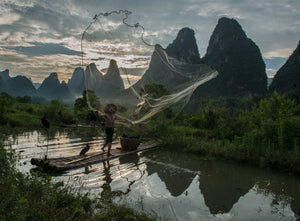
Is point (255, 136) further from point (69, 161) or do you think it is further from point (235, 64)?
point (235, 64)

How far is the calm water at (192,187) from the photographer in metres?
3.12

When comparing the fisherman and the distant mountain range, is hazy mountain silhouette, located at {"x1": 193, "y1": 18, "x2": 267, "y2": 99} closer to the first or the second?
the distant mountain range

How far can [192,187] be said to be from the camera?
402cm

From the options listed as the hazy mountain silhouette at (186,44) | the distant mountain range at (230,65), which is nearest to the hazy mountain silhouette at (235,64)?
the distant mountain range at (230,65)

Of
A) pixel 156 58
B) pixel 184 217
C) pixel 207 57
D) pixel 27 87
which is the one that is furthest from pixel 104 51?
pixel 27 87

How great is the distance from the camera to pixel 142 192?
365 centimetres

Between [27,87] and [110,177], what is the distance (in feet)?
363

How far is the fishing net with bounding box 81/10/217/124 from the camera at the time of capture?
358 centimetres

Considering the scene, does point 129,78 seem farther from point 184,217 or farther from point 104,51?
point 184,217

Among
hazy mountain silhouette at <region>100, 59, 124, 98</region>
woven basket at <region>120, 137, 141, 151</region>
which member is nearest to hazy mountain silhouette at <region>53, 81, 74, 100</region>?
woven basket at <region>120, 137, 141, 151</region>

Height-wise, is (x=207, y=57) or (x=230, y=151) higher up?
(x=207, y=57)

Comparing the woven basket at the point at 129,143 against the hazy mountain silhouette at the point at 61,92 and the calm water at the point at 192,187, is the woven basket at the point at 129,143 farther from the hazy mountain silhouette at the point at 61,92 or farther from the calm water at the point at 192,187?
the hazy mountain silhouette at the point at 61,92

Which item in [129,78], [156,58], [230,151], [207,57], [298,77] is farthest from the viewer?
[207,57]

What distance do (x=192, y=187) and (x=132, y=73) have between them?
2452 millimetres
